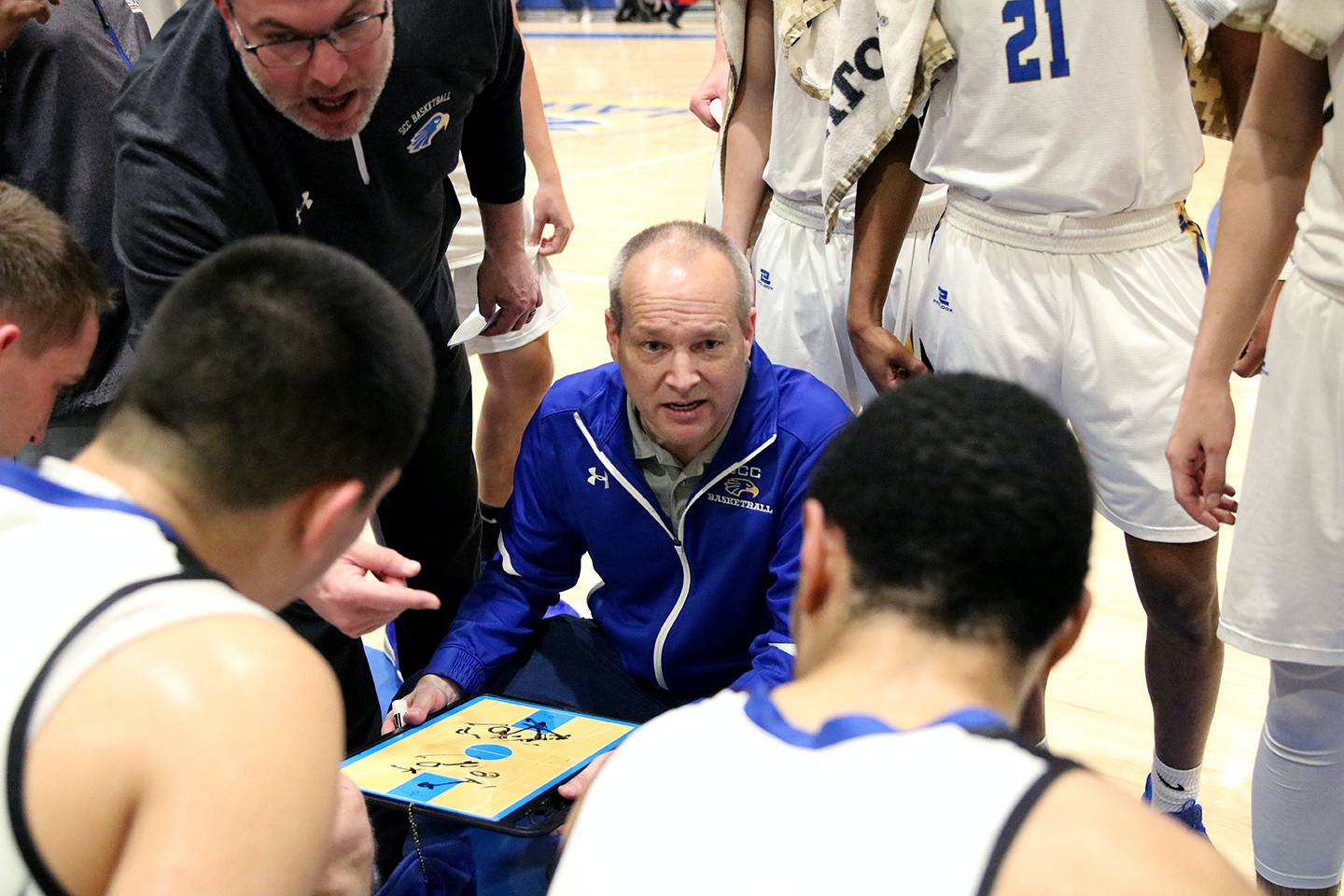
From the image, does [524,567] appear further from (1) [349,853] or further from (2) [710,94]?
(2) [710,94]

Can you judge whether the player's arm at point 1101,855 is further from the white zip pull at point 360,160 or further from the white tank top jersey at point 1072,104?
the white zip pull at point 360,160

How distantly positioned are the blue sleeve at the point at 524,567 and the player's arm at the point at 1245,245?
Answer: 1190 millimetres

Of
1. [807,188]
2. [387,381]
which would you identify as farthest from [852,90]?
[387,381]

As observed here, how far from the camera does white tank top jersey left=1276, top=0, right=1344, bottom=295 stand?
1.66 meters

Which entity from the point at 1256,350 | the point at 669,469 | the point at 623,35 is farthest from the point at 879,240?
the point at 623,35

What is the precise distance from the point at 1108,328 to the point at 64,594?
1810 mm

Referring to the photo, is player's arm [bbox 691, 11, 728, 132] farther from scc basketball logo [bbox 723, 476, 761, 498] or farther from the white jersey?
scc basketball logo [bbox 723, 476, 761, 498]

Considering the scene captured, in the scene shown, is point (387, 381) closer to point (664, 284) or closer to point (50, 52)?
point (664, 284)

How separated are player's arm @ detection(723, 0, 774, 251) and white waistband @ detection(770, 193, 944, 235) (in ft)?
0.25

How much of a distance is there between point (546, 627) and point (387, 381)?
1.55 m

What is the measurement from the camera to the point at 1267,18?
5.65 ft

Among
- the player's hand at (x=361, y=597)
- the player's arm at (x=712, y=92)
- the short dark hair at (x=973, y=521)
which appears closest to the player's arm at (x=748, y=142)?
the player's arm at (x=712, y=92)

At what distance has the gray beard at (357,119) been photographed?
7.07 ft

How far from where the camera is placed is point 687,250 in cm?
244
